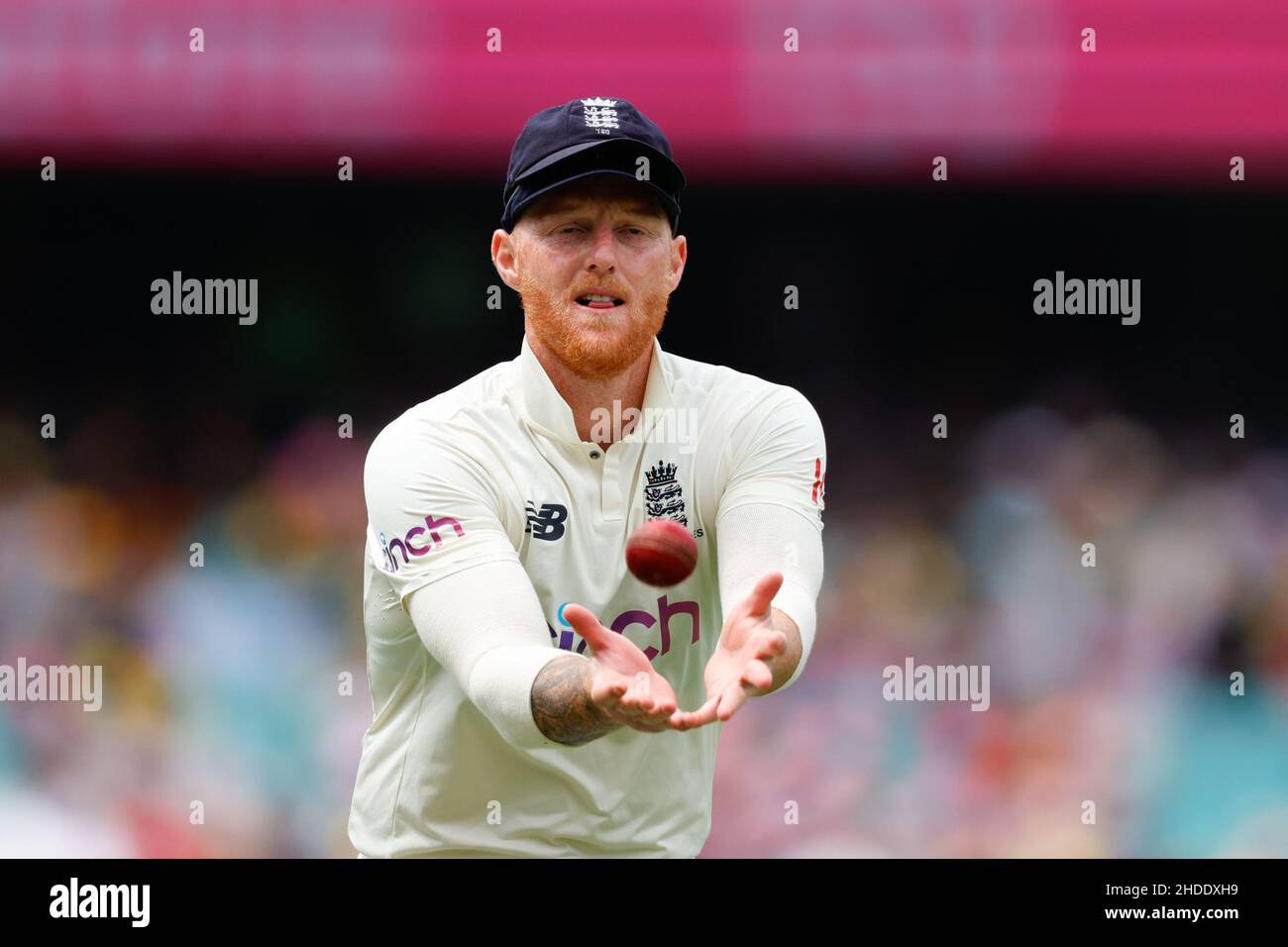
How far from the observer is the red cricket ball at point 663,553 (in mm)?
2805

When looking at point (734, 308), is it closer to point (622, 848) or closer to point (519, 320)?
point (519, 320)

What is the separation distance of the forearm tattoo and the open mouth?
852mm

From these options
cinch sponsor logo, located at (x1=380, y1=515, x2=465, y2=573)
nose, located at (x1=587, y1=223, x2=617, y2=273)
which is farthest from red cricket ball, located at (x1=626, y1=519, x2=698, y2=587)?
nose, located at (x1=587, y1=223, x2=617, y2=273)

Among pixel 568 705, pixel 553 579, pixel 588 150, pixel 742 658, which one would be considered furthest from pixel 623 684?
pixel 588 150

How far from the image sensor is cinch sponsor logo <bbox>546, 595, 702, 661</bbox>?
301 centimetres

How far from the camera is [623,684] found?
7.89ft

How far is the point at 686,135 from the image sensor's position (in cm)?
546

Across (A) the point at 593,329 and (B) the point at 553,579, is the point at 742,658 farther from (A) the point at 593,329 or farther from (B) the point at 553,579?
(A) the point at 593,329

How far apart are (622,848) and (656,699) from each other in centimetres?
84

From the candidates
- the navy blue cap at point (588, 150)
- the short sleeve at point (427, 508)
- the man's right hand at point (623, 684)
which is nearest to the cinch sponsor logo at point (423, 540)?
the short sleeve at point (427, 508)

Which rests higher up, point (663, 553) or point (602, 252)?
point (602, 252)

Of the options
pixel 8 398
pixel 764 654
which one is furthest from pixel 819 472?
pixel 8 398

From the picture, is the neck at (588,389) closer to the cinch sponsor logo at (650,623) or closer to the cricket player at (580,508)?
the cricket player at (580,508)

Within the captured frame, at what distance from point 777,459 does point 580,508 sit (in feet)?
1.48
